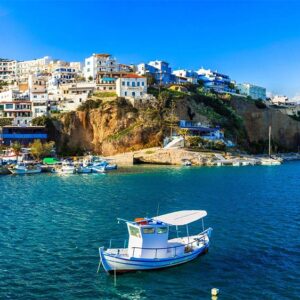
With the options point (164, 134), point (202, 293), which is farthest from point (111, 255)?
point (164, 134)

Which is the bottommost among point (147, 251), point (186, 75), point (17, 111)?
point (147, 251)

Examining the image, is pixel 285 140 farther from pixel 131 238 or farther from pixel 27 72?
pixel 131 238

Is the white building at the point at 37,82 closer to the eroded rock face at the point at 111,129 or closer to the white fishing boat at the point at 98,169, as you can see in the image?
the eroded rock face at the point at 111,129

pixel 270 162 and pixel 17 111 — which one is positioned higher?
pixel 17 111

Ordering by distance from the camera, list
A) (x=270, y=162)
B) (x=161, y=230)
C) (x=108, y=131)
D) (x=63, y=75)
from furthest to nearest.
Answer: (x=63, y=75), (x=270, y=162), (x=108, y=131), (x=161, y=230)

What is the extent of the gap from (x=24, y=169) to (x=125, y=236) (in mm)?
49405

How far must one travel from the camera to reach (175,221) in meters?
25.5

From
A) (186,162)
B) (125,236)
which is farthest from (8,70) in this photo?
(125,236)

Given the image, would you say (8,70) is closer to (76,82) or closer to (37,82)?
(37,82)

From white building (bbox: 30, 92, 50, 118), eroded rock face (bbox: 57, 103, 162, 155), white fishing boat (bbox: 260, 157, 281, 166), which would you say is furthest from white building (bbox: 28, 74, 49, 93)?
white fishing boat (bbox: 260, 157, 281, 166)

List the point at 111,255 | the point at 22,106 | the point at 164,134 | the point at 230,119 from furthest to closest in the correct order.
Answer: the point at 230,119 < the point at 22,106 < the point at 164,134 < the point at 111,255

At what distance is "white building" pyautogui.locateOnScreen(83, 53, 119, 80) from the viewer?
385 ft

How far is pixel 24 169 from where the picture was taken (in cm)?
7531

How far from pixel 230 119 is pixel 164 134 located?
27.2m
